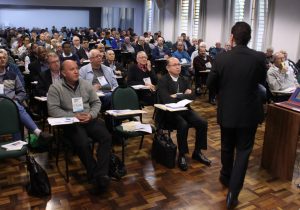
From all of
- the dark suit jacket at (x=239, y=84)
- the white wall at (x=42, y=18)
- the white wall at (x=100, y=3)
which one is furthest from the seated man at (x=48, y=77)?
the white wall at (x=42, y=18)

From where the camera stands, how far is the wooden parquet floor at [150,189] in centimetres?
306

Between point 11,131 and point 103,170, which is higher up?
point 11,131

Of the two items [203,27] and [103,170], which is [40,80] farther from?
[203,27]

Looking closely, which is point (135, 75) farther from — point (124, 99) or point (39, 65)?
point (39, 65)

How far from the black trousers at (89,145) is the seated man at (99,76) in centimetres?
126

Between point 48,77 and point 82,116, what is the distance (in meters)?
1.33

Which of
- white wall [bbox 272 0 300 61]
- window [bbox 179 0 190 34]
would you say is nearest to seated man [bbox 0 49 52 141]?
white wall [bbox 272 0 300 61]

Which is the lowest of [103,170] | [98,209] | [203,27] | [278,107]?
[98,209]

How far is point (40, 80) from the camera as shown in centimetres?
446

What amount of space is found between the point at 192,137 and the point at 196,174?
1248 millimetres

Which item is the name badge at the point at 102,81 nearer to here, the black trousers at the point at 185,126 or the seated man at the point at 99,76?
the seated man at the point at 99,76

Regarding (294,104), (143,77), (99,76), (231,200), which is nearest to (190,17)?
(143,77)

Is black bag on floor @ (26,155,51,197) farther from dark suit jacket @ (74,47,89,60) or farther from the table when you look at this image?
dark suit jacket @ (74,47,89,60)

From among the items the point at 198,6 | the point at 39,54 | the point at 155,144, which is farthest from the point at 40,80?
the point at 198,6
